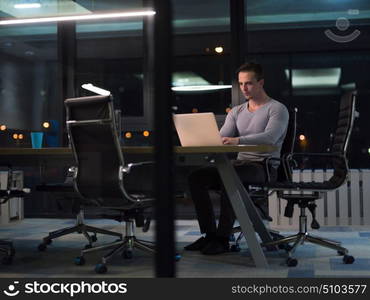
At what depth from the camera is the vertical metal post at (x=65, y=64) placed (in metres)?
Answer: 6.43

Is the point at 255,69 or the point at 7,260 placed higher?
the point at 255,69

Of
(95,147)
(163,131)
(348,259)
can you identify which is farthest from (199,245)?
(163,131)

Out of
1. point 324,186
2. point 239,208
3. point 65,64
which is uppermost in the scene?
point 65,64

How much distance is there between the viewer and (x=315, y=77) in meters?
7.12

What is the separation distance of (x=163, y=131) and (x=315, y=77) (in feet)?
22.8

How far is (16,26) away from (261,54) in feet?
9.41

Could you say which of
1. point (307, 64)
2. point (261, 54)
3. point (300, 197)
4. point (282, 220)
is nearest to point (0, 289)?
point (300, 197)

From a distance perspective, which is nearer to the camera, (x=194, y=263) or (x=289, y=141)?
(x=194, y=263)

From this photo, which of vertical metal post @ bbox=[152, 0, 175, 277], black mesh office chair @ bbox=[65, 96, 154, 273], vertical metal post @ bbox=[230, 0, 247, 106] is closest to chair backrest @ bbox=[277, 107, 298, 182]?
black mesh office chair @ bbox=[65, 96, 154, 273]

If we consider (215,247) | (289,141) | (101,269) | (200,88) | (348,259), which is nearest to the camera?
(101,269)

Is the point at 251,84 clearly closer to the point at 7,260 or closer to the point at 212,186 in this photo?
the point at 212,186

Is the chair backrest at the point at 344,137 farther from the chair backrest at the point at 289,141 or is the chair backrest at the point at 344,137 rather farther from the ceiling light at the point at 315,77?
the ceiling light at the point at 315,77

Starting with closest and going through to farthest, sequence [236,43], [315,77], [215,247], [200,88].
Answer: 1. [215,247]
2. [236,43]
3. [200,88]
4. [315,77]

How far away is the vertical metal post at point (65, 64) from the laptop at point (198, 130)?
10.7 ft
